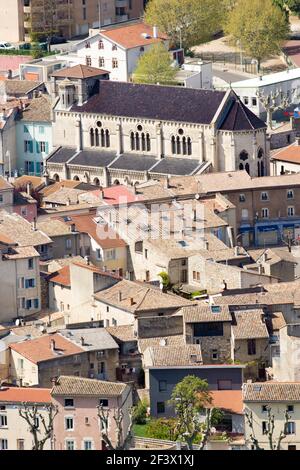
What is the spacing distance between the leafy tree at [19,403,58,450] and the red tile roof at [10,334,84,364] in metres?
5.74

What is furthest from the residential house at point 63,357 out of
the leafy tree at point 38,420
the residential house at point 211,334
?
the leafy tree at point 38,420

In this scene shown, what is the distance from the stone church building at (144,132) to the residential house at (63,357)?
2953 cm

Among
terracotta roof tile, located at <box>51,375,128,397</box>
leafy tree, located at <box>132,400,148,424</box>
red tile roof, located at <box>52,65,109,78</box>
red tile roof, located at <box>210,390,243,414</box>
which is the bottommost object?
leafy tree, located at <box>132,400,148,424</box>

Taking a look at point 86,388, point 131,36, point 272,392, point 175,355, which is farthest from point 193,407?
point 131,36

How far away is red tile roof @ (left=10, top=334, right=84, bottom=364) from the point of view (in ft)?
228

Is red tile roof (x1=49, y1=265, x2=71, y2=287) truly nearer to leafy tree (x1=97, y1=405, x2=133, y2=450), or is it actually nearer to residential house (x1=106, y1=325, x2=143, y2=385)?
residential house (x1=106, y1=325, x2=143, y2=385)

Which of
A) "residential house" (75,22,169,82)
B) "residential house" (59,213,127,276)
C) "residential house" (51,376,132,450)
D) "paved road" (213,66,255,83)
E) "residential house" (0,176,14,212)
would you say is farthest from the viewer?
"paved road" (213,66,255,83)

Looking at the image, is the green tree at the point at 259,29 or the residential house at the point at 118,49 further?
the green tree at the point at 259,29

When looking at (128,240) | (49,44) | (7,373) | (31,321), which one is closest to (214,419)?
(7,373)

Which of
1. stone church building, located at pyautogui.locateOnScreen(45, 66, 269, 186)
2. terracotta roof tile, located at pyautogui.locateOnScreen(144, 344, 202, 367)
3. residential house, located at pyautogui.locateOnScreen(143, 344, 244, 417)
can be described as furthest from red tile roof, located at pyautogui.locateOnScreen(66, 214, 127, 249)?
residential house, located at pyautogui.locateOnScreen(143, 344, 244, 417)

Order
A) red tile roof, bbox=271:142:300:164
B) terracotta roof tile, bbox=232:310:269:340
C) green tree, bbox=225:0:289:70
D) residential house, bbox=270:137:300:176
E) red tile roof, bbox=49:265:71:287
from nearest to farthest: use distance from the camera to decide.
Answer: terracotta roof tile, bbox=232:310:269:340 → red tile roof, bbox=49:265:71:287 → residential house, bbox=270:137:300:176 → red tile roof, bbox=271:142:300:164 → green tree, bbox=225:0:289:70

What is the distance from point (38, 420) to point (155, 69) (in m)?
56.2

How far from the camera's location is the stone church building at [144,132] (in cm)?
10125

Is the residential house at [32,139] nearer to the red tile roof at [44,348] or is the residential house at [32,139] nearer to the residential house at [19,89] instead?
the residential house at [19,89]
